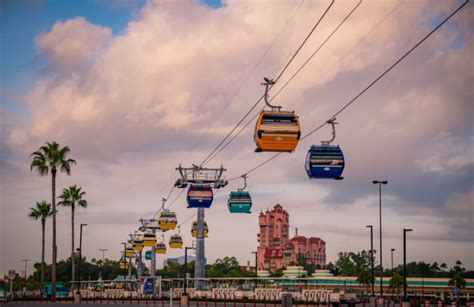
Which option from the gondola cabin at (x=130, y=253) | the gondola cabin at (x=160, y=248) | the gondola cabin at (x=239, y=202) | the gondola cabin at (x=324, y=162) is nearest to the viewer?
the gondola cabin at (x=324, y=162)

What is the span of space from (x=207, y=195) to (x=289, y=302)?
180 ft

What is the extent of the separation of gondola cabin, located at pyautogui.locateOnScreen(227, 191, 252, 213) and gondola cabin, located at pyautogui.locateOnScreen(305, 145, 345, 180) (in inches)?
1283

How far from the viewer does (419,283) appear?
7283 inches

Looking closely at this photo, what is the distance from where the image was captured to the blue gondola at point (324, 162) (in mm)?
36875

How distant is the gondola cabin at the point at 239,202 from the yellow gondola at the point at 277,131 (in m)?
Answer: 35.7

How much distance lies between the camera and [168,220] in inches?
4038

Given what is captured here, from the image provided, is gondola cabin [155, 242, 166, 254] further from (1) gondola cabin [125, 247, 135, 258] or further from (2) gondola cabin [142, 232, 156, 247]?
(1) gondola cabin [125, 247, 135, 258]

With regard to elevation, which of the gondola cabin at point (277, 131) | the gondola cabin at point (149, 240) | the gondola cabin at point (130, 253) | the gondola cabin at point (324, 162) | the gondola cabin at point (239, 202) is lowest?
the gondola cabin at point (130, 253)

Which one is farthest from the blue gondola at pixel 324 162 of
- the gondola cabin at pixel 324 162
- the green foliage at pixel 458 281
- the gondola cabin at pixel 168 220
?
the green foliage at pixel 458 281

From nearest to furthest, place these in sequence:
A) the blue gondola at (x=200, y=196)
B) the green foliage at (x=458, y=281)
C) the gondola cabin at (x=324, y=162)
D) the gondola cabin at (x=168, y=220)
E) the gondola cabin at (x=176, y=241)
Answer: the gondola cabin at (x=324, y=162) → the blue gondola at (x=200, y=196) → the gondola cabin at (x=168, y=220) → the gondola cabin at (x=176, y=241) → the green foliage at (x=458, y=281)

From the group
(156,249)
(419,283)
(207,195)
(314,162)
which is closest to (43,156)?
(207,195)

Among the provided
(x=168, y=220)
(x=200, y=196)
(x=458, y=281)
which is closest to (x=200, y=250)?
(x=168, y=220)

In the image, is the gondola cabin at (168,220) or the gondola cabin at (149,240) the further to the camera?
the gondola cabin at (149,240)

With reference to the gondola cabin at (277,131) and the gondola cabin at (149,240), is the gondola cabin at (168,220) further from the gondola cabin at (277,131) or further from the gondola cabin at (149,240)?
the gondola cabin at (277,131)
